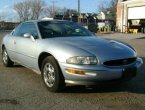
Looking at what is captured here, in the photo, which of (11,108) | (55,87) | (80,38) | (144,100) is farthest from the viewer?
(80,38)

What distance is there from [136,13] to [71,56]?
125 ft

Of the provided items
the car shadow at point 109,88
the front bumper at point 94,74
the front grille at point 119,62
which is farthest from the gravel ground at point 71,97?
the front grille at point 119,62

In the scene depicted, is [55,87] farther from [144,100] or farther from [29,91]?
[144,100]

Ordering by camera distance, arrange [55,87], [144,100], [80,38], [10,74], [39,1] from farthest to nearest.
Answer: [39,1], [10,74], [80,38], [55,87], [144,100]

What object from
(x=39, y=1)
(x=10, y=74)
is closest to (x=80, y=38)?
(x=10, y=74)

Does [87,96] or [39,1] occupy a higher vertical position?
[39,1]

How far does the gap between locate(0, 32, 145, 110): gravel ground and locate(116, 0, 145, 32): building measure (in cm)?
3576

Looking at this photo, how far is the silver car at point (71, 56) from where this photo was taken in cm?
601

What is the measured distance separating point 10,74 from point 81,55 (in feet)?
9.94

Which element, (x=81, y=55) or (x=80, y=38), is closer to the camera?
(x=81, y=55)

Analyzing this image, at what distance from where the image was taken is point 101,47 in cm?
641

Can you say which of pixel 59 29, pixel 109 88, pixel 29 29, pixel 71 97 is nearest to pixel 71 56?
pixel 71 97

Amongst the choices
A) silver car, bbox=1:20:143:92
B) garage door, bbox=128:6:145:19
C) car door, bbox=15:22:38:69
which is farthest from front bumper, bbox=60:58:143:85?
garage door, bbox=128:6:145:19

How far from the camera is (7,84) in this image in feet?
24.1
